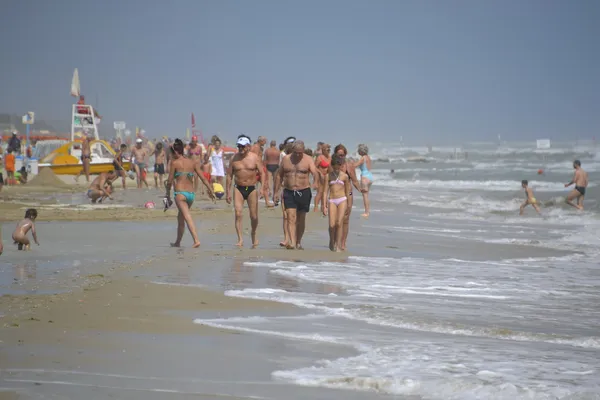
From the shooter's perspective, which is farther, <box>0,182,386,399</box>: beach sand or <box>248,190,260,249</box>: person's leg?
<box>248,190,260,249</box>: person's leg

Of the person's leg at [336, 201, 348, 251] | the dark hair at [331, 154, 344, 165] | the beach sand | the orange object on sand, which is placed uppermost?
the orange object on sand

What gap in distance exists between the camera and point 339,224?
1191cm

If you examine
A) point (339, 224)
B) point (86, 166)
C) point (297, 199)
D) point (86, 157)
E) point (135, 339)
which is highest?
point (86, 157)

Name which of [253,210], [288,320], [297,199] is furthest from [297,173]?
[288,320]

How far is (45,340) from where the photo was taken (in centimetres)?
566

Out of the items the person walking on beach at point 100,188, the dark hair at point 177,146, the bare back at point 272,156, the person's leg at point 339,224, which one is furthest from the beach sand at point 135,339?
the bare back at point 272,156

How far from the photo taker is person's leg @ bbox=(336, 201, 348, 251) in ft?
38.8

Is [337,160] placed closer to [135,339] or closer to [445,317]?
[445,317]

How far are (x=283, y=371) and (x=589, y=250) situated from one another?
1019 cm

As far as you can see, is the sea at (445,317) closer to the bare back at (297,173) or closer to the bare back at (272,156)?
the bare back at (297,173)

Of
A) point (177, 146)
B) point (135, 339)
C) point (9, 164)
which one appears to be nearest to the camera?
point (135, 339)

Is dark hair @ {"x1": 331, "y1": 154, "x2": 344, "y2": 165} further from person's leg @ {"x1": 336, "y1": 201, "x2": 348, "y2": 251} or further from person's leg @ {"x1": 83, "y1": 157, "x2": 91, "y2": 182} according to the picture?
person's leg @ {"x1": 83, "y1": 157, "x2": 91, "y2": 182}

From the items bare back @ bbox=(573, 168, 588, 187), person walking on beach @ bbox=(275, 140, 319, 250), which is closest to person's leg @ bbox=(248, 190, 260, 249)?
person walking on beach @ bbox=(275, 140, 319, 250)

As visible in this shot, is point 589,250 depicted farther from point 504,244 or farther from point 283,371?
point 283,371
